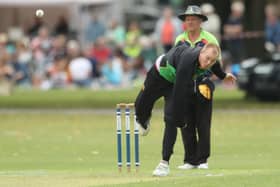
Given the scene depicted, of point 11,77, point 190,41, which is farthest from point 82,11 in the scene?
point 190,41

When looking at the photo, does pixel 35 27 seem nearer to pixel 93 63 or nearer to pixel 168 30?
pixel 93 63

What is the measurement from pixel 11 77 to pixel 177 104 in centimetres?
2561

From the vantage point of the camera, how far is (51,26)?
44.7 meters

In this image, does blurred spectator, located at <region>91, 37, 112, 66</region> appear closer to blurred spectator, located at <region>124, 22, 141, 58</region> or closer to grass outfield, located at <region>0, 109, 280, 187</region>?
blurred spectator, located at <region>124, 22, 141, 58</region>

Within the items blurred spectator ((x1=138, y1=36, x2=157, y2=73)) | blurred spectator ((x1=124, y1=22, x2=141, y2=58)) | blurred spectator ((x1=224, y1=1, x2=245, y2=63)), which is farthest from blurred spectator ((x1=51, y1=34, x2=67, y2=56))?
blurred spectator ((x1=224, y1=1, x2=245, y2=63))

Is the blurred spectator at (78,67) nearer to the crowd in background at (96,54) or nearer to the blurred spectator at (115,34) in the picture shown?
the crowd in background at (96,54)

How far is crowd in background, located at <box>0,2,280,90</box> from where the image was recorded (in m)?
40.3

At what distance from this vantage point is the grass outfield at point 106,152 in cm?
1454

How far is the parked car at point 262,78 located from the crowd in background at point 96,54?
15.1 ft

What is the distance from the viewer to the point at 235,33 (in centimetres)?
4062

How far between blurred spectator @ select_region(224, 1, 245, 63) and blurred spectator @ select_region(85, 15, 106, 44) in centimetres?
439

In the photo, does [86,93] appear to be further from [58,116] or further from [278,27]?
[58,116]

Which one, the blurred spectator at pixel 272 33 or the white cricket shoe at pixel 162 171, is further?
the blurred spectator at pixel 272 33

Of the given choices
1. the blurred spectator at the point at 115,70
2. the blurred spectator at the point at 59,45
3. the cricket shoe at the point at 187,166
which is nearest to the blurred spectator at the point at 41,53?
the blurred spectator at the point at 59,45
